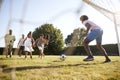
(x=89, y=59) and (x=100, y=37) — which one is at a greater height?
(x=100, y=37)

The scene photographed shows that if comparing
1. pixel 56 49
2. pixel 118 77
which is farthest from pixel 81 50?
pixel 118 77

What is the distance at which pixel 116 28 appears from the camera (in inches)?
295

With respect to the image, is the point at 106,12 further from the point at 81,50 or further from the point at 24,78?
the point at 81,50

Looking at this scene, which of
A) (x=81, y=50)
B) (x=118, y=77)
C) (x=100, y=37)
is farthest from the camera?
(x=81, y=50)

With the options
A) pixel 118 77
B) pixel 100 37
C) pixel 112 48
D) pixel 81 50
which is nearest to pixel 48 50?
pixel 81 50

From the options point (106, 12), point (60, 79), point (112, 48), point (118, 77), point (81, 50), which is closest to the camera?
point (60, 79)

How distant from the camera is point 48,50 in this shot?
148 feet

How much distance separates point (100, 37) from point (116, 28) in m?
0.64

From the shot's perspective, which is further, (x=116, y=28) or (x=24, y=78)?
(x=116, y=28)

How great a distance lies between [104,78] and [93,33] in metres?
3.42

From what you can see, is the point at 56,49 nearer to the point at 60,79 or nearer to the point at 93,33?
the point at 93,33

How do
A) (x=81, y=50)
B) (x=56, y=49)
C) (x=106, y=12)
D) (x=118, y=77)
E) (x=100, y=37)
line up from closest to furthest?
1. (x=118, y=77)
2. (x=106, y=12)
3. (x=100, y=37)
4. (x=81, y=50)
5. (x=56, y=49)

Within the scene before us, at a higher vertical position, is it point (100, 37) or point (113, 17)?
point (113, 17)

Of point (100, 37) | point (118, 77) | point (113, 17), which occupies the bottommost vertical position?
point (118, 77)
